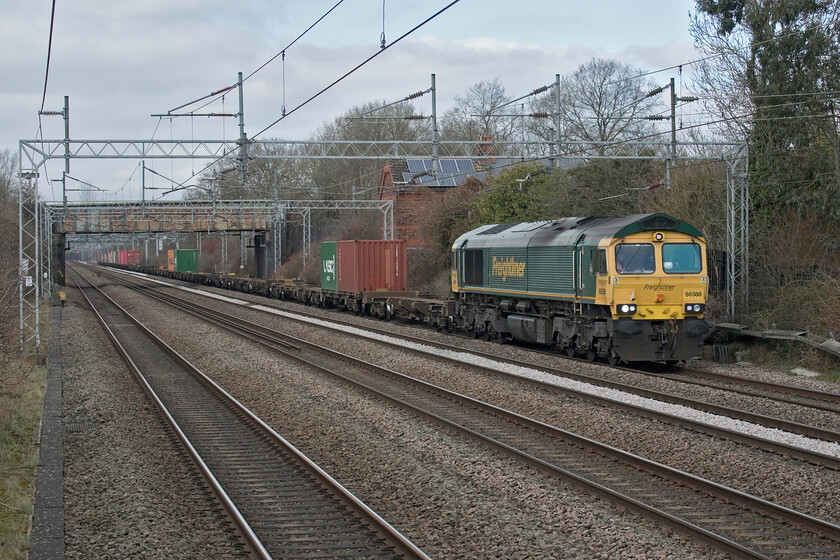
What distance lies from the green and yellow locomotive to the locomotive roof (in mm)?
25

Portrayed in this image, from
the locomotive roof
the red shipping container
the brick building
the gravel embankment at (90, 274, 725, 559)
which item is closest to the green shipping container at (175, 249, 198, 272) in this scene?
the brick building

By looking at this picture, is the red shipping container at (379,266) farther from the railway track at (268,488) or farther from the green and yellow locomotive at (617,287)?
the railway track at (268,488)

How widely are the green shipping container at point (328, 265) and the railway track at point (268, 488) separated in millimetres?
20107

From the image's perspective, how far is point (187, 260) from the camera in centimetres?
7700

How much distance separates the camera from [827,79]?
2094 centimetres

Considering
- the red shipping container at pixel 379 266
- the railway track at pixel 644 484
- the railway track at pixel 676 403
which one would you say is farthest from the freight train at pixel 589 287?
the red shipping container at pixel 379 266

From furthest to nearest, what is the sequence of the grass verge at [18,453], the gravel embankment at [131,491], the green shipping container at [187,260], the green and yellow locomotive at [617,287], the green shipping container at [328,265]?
1. the green shipping container at [187,260]
2. the green shipping container at [328,265]
3. the green and yellow locomotive at [617,287]
4. the grass verge at [18,453]
5. the gravel embankment at [131,491]

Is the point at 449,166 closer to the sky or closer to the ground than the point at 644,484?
closer to the sky

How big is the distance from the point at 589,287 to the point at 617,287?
0.93 m

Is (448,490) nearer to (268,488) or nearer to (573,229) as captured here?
(268,488)

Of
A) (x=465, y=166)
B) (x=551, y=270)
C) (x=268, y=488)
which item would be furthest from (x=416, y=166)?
(x=268, y=488)

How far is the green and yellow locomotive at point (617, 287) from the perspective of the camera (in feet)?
52.6

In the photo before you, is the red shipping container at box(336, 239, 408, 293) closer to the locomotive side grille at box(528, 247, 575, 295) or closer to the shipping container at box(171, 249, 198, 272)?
the locomotive side grille at box(528, 247, 575, 295)

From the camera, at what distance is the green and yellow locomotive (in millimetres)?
16047
